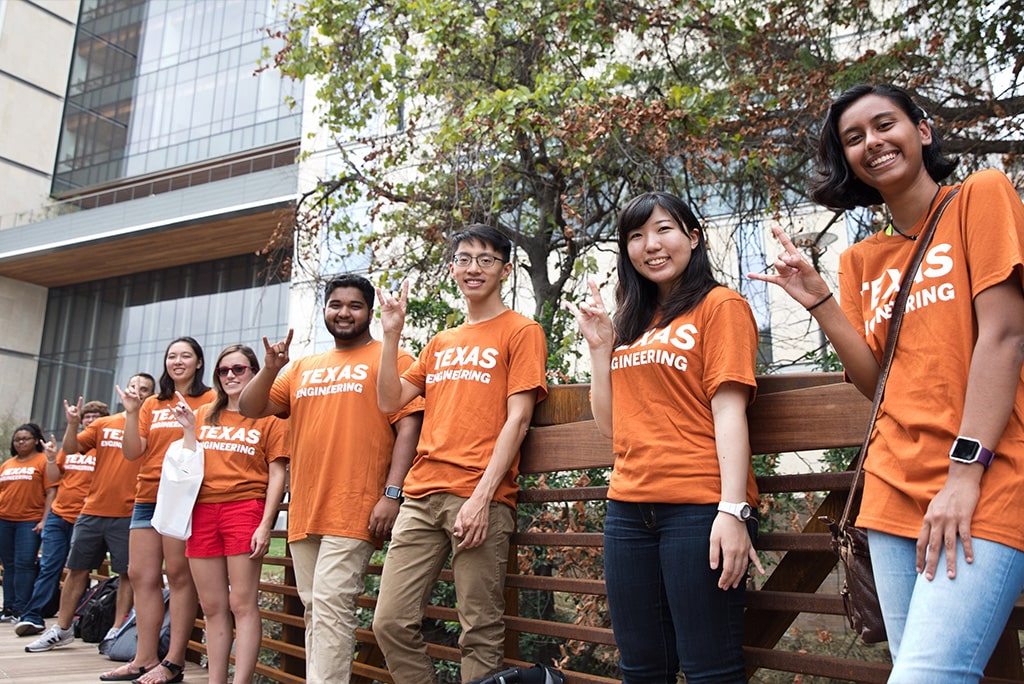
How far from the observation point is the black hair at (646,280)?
2.50 m

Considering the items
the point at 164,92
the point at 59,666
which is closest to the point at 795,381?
the point at 59,666

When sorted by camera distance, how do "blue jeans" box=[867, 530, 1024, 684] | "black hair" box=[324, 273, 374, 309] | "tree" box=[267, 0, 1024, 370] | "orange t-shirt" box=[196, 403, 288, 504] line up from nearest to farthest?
"blue jeans" box=[867, 530, 1024, 684] → "black hair" box=[324, 273, 374, 309] → "orange t-shirt" box=[196, 403, 288, 504] → "tree" box=[267, 0, 1024, 370]

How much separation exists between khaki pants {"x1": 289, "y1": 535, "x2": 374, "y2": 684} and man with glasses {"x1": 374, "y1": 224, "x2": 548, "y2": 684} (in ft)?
1.06

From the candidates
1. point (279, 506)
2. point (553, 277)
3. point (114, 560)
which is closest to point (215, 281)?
point (553, 277)

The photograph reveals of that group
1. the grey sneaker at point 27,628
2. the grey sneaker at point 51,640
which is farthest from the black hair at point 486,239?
the grey sneaker at point 27,628

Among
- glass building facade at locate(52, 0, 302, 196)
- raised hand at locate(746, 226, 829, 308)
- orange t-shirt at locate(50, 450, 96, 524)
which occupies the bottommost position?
orange t-shirt at locate(50, 450, 96, 524)

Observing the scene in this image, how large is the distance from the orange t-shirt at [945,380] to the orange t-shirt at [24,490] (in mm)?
8274

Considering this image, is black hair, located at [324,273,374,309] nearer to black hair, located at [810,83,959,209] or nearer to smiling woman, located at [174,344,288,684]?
smiling woman, located at [174,344,288,684]

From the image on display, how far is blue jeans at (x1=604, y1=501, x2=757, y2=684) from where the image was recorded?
2.10 m

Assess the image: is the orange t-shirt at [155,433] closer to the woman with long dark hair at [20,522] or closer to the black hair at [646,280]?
the black hair at [646,280]

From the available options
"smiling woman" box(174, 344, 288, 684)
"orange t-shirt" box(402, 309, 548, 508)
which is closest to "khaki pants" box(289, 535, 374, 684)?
"orange t-shirt" box(402, 309, 548, 508)

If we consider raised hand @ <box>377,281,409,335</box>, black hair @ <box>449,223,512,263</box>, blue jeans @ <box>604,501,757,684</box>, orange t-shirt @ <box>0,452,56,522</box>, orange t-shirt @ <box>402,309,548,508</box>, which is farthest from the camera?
orange t-shirt @ <box>0,452,56,522</box>

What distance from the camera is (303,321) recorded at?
17.2 m

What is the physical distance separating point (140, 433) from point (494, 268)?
3.05 m
